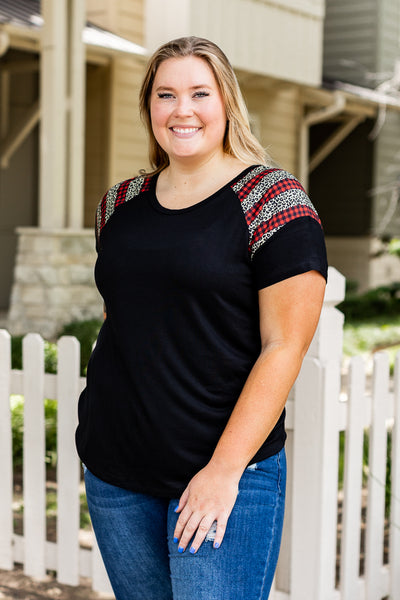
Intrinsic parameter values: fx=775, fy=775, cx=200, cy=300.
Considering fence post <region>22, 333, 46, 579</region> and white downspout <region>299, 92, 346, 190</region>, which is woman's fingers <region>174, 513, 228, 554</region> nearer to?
fence post <region>22, 333, 46, 579</region>

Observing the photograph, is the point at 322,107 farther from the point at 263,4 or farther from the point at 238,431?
the point at 238,431

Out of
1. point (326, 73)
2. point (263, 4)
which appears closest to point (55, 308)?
point (263, 4)

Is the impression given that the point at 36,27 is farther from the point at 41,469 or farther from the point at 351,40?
the point at 351,40

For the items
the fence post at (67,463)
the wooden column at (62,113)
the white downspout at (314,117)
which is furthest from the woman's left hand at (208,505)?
the white downspout at (314,117)

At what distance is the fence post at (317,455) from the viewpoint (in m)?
2.45

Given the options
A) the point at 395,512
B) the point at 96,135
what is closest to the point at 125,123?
the point at 96,135

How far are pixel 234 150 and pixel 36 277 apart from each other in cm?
637

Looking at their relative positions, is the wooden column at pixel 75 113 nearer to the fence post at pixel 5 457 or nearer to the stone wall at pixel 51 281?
the stone wall at pixel 51 281

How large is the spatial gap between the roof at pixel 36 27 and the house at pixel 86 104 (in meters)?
0.03

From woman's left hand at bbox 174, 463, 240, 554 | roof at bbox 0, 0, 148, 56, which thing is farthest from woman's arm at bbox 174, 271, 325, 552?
roof at bbox 0, 0, 148, 56

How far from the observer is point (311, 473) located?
2.47m

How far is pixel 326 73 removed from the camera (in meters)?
14.0

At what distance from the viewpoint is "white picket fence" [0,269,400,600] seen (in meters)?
2.47

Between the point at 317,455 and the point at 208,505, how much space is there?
99 cm
